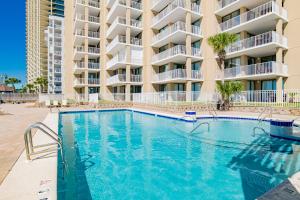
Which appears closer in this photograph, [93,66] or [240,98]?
[240,98]

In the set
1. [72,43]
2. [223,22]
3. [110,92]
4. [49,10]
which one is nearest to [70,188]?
[223,22]

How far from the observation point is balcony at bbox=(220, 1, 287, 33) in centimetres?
1950

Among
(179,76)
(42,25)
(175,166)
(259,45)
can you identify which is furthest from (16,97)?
(42,25)

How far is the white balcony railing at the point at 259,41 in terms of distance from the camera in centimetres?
1932

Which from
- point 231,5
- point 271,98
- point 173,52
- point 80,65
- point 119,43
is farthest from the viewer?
point 80,65

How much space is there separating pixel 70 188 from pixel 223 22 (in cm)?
2617

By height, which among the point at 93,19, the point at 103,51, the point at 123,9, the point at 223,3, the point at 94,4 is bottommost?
the point at 103,51

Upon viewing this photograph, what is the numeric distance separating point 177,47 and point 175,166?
67.6 ft

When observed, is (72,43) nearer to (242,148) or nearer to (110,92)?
(110,92)

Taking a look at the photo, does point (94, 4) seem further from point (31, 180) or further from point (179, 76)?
point (31, 180)

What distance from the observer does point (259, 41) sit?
21.4 metres

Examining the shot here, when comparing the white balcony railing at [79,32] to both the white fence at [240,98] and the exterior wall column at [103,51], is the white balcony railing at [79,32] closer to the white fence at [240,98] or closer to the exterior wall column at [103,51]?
the exterior wall column at [103,51]

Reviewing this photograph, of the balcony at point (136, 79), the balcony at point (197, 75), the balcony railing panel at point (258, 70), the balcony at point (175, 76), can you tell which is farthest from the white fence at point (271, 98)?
the balcony at point (136, 79)

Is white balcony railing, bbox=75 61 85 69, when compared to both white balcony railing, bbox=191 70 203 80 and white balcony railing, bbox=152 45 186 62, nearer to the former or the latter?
white balcony railing, bbox=152 45 186 62
